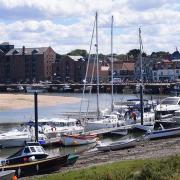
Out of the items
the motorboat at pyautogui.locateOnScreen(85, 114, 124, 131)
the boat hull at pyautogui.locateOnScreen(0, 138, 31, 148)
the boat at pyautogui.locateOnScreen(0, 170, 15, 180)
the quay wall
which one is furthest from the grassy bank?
the quay wall

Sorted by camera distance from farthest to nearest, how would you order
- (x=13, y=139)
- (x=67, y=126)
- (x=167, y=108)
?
1. (x=167, y=108)
2. (x=67, y=126)
3. (x=13, y=139)

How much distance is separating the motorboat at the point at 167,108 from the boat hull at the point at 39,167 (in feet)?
111

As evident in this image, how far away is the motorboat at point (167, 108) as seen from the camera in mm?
63244

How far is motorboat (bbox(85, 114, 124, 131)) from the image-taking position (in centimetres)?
5238

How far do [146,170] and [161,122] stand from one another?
118ft

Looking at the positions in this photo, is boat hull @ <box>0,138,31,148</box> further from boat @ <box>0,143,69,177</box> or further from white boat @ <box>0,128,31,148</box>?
boat @ <box>0,143,69,177</box>

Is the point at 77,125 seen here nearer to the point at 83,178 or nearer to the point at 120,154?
the point at 120,154

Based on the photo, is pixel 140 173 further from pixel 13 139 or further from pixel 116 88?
pixel 116 88

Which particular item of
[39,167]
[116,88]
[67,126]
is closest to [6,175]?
[39,167]

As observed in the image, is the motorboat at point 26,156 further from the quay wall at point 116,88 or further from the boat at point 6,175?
the quay wall at point 116,88

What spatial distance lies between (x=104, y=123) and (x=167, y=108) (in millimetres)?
16575

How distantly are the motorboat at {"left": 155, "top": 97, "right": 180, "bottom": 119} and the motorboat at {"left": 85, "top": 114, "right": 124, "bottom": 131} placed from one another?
24.7ft

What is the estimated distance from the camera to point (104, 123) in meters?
53.5

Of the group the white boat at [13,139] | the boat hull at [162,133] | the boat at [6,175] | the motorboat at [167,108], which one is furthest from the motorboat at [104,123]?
the boat at [6,175]
